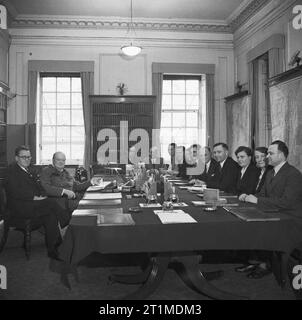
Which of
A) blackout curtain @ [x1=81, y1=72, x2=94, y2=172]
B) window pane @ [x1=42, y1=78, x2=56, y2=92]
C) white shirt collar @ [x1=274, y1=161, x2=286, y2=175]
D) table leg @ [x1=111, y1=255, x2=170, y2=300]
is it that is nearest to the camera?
table leg @ [x1=111, y1=255, x2=170, y2=300]

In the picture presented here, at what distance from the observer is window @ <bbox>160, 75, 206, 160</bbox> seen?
9273 millimetres

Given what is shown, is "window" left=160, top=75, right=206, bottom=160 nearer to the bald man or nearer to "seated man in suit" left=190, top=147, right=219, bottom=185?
"seated man in suit" left=190, top=147, right=219, bottom=185

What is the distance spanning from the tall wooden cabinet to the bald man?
11.1 ft

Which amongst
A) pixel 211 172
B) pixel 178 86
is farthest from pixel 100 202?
pixel 178 86

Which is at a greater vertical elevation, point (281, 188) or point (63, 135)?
point (63, 135)

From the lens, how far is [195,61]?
29.7 ft

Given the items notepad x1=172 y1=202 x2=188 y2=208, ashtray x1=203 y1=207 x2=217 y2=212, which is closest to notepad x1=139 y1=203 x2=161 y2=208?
notepad x1=172 y1=202 x2=188 y2=208

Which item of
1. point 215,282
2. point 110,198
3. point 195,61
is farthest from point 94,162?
point 215,282

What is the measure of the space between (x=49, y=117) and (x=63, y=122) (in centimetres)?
34

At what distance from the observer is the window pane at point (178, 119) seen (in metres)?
9.35

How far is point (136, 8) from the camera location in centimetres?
779

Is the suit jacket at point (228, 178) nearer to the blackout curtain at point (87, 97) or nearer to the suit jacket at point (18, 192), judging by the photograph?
the suit jacket at point (18, 192)

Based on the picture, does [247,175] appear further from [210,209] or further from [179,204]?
[210,209]

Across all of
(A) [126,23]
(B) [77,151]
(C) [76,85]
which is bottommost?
(B) [77,151]
